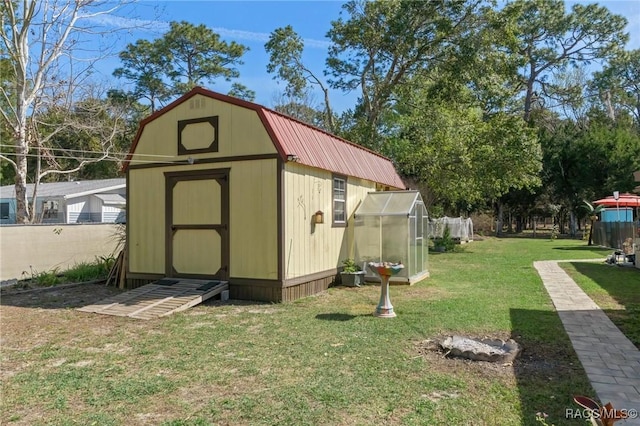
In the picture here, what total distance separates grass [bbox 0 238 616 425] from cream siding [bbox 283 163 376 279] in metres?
1.16

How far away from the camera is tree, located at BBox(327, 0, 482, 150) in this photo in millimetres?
17188

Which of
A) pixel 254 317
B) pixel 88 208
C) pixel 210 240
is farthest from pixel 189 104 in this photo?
pixel 88 208

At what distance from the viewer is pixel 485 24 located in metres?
17.1

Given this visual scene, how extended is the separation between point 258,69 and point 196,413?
22.5 metres

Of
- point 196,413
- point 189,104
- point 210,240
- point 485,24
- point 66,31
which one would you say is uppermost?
point 485,24

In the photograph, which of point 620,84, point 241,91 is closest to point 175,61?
point 241,91

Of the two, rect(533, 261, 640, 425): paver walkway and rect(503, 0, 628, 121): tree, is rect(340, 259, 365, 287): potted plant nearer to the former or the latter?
rect(533, 261, 640, 425): paver walkway

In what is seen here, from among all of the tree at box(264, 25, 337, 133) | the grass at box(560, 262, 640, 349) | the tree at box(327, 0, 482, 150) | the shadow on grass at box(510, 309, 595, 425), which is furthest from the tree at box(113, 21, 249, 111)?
the shadow on grass at box(510, 309, 595, 425)

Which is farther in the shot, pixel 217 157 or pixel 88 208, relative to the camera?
pixel 88 208

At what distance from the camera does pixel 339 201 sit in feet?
34.3

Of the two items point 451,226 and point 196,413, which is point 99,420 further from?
point 451,226

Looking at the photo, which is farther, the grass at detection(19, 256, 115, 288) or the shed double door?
the grass at detection(19, 256, 115, 288)

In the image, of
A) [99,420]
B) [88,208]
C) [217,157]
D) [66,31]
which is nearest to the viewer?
[99,420]

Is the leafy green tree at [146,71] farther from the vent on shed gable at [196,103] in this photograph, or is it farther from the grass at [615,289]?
the grass at [615,289]
